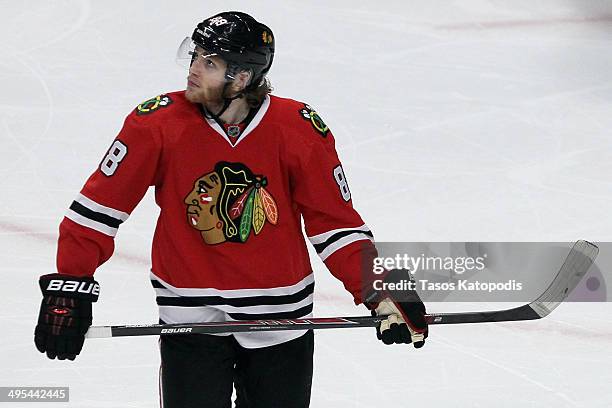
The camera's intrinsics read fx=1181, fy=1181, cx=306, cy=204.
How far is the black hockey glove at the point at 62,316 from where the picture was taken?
2150 mm

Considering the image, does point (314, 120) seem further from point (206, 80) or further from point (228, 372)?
point (228, 372)

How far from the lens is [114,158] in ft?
Answer: 7.13

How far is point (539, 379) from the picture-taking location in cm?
310

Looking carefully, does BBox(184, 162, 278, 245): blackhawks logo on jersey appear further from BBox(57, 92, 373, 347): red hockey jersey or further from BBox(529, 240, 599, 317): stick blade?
BBox(529, 240, 599, 317): stick blade

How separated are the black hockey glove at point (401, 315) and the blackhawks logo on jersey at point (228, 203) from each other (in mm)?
286

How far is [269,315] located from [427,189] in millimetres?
1954

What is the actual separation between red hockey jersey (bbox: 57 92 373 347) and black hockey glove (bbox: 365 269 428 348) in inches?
2.5

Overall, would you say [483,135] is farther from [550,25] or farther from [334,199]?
[334,199]

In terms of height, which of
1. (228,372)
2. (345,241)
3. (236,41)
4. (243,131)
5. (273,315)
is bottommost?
(228,372)

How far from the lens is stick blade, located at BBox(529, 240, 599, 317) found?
2.51 metres

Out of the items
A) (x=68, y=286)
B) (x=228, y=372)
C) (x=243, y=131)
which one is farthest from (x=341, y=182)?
(x=68, y=286)

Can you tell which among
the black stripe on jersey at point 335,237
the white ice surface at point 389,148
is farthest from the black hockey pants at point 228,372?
the white ice surface at point 389,148

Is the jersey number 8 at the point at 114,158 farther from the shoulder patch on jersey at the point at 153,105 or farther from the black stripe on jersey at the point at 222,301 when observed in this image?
the black stripe on jersey at the point at 222,301

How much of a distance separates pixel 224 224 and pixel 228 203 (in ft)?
0.13
